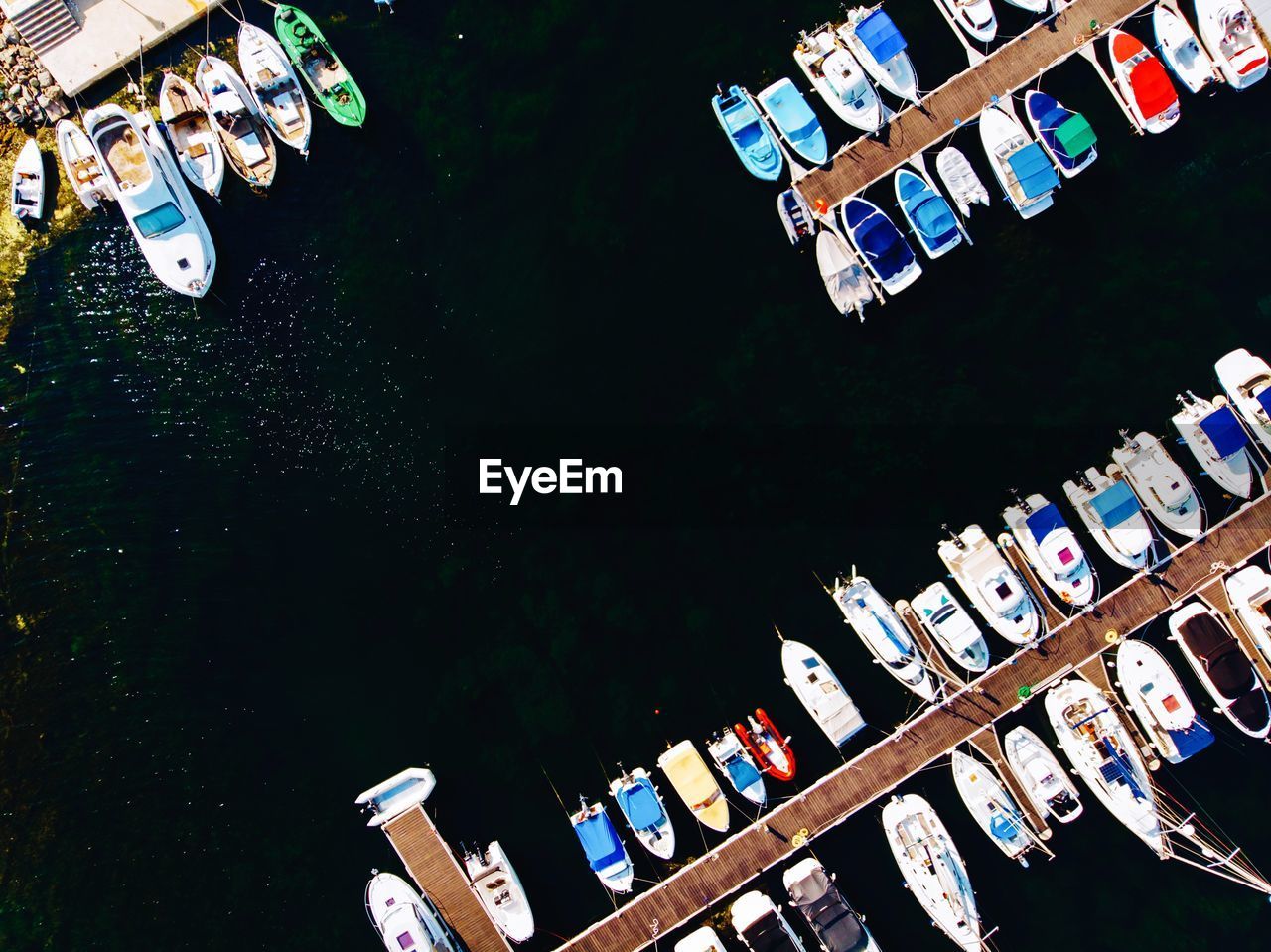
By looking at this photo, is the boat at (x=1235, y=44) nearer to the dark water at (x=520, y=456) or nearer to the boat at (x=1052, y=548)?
the dark water at (x=520, y=456)

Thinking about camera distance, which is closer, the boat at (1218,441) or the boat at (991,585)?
the boat at (1218,441)

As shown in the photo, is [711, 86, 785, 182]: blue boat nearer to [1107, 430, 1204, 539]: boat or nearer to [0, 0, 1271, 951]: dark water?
[0, 0, 1271, 951]: dark water

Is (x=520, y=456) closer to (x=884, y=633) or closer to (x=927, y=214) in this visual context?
(x=884, y=633)

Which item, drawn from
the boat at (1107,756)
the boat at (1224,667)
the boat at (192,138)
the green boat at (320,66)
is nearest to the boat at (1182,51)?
the boat at (1224,667)

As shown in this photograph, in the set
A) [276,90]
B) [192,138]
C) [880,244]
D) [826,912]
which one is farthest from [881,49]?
[826,912]

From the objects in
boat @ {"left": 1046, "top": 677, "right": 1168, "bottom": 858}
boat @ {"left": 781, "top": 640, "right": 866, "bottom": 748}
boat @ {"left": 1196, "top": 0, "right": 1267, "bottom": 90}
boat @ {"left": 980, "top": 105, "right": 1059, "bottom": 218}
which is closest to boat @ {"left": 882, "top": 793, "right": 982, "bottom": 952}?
boat @ {"left": 781, "top": 640, "right": 866, "bottom": 748}

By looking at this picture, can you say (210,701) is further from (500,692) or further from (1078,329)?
(1078,329)
